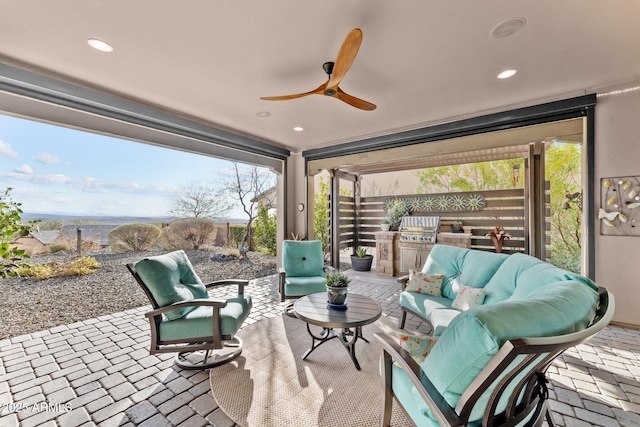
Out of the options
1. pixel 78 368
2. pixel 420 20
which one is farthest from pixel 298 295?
pixel 420 20

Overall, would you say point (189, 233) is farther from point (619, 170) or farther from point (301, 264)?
point (619, 170)

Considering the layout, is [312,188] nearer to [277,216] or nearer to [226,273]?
[277,216]

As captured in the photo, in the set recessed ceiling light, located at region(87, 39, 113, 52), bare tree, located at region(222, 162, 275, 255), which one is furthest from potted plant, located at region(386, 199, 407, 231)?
recessed ceiling light, located at region(87, 39, 113, 52)

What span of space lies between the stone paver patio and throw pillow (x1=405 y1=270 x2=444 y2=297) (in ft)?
1.80

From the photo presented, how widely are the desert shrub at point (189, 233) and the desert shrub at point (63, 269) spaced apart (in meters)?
1.00

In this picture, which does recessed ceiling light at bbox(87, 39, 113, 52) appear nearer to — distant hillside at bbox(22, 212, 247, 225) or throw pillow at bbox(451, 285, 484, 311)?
distant hillside at bbox(22, 212, 247, 225)

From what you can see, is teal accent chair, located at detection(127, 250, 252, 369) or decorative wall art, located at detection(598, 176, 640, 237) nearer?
teal accent chair, located at detection(127, 250, 252, 369)

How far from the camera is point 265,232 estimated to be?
20.4 ft

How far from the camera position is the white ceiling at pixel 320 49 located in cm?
200

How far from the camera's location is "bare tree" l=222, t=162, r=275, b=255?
18.8ft

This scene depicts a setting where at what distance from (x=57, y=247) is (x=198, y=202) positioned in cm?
204

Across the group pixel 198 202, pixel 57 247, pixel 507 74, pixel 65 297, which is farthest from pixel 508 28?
pixel 65 297

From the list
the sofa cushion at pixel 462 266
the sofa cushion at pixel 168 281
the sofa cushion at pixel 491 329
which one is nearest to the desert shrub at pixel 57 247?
the sofa cushion at pixel 168 281

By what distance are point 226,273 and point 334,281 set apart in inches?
134
